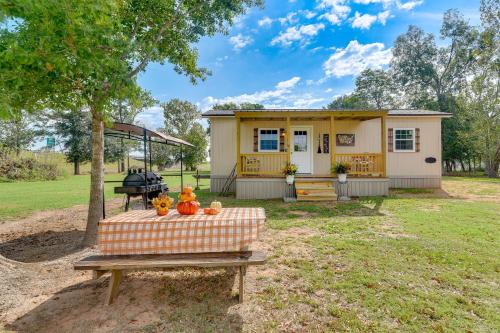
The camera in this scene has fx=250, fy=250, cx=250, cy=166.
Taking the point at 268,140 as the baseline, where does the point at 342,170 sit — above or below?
below

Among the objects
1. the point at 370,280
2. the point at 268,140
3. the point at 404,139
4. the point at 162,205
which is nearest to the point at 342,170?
the point at 268,140

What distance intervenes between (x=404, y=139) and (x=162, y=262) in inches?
490

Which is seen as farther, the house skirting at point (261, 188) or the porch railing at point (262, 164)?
the porch railing at point (262, 164)

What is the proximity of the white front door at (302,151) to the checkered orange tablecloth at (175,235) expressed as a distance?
29.4 ft

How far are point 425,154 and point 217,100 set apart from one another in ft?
117

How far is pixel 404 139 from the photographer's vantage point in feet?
38.5

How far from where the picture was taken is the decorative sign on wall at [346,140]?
11.6 m

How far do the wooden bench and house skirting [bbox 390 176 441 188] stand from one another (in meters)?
11.2

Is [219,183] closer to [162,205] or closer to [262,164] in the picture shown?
[262,164]

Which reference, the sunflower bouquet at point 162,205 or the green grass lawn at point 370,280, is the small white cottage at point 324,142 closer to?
the green grass lawn at point 370,280

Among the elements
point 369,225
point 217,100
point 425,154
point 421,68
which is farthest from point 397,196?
point 217,100

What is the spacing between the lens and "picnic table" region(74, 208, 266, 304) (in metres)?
2.71

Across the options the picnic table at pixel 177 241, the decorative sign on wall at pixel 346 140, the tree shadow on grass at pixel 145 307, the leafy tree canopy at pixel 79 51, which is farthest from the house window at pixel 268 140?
the picnic table at pixel 177 241

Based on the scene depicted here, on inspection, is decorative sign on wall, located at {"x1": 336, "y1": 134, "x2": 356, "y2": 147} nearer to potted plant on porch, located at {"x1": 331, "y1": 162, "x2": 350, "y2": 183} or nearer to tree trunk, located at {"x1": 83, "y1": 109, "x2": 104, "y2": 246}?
potted plant on porch, located at {"x1": 331, "y1": 162, "x2": 350, "y2": 183}
